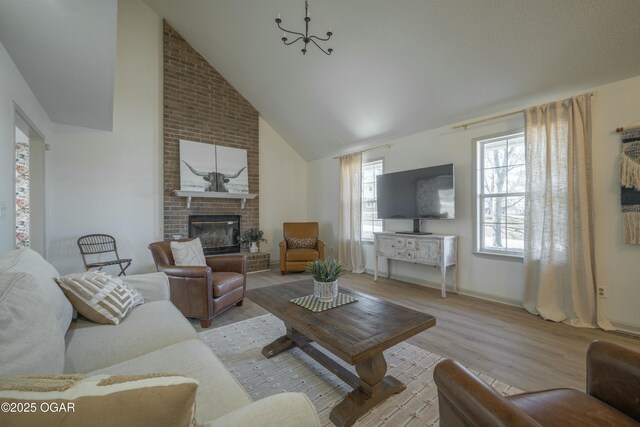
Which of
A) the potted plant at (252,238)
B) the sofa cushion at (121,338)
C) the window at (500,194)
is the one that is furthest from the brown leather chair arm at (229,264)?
the window at (500,194)

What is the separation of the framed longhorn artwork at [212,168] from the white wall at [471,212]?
253 cm

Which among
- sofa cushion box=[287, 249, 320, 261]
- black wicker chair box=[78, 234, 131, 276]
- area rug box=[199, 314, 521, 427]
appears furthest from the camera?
sofa cushion box=[287, 249, 320, 261]

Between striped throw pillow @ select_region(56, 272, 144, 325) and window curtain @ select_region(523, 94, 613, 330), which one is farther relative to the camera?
window curtain @ select_region(523, 94, 613, 330)

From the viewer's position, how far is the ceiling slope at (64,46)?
63.6 inches

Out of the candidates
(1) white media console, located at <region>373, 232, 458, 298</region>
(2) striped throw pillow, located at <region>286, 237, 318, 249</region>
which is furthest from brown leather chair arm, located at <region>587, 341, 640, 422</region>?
(2) striped throw pillow, located at <region>286, 237, 318, 249</region>

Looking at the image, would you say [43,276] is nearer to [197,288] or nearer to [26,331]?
[26,331]

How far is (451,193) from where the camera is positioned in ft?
11.6

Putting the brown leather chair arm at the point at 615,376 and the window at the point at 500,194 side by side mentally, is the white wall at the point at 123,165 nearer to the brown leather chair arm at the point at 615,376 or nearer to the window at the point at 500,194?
the window at the point at 500,194

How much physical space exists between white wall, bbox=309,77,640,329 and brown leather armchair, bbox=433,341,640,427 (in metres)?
2.16

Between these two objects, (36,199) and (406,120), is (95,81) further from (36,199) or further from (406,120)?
(406,120)

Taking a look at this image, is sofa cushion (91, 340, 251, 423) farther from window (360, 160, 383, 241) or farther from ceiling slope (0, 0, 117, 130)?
window (360, 160, 383, 241)

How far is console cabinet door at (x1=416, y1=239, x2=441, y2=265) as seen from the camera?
3.50 m

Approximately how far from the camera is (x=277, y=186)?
19.8ft

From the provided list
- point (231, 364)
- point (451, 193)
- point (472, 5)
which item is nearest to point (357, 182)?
point (451, 193)
